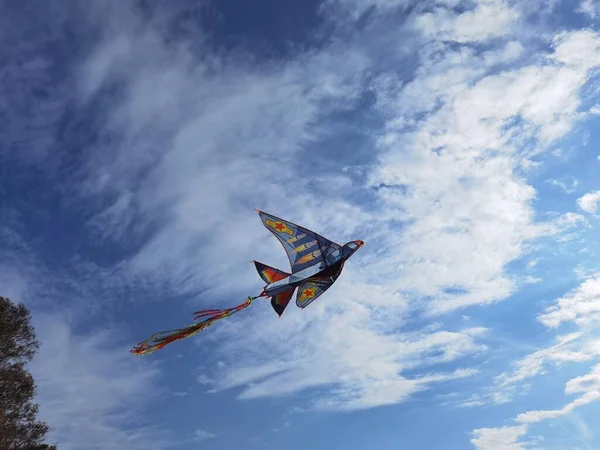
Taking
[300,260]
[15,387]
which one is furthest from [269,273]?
[15,387]

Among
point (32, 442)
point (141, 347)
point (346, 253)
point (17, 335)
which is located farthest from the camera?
point (17, 335)

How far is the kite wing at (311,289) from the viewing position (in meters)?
15.8

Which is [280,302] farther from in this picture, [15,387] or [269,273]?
Answer: [15,387]

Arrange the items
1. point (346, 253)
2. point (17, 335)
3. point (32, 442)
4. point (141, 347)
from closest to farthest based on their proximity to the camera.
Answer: point (141, 347) → point (346, 253) → point (32, 442) → point (17, 335)

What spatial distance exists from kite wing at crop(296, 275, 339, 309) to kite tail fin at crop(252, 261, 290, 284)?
1030mm

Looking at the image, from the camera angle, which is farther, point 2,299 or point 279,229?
point 2,299

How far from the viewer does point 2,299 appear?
26516 mm

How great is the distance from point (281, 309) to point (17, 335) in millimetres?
18929

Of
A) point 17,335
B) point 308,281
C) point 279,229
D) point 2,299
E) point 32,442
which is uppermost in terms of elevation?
point 2,299

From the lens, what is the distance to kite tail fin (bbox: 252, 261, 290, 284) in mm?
15211

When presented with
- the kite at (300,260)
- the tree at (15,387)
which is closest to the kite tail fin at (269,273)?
the kite at (300,260)

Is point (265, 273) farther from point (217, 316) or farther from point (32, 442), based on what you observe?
point (32, 442)

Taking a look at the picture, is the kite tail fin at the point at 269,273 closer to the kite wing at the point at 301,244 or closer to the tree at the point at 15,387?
the kite wing at the point at 301,244

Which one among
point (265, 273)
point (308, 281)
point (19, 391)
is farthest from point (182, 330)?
point (19, 391)
